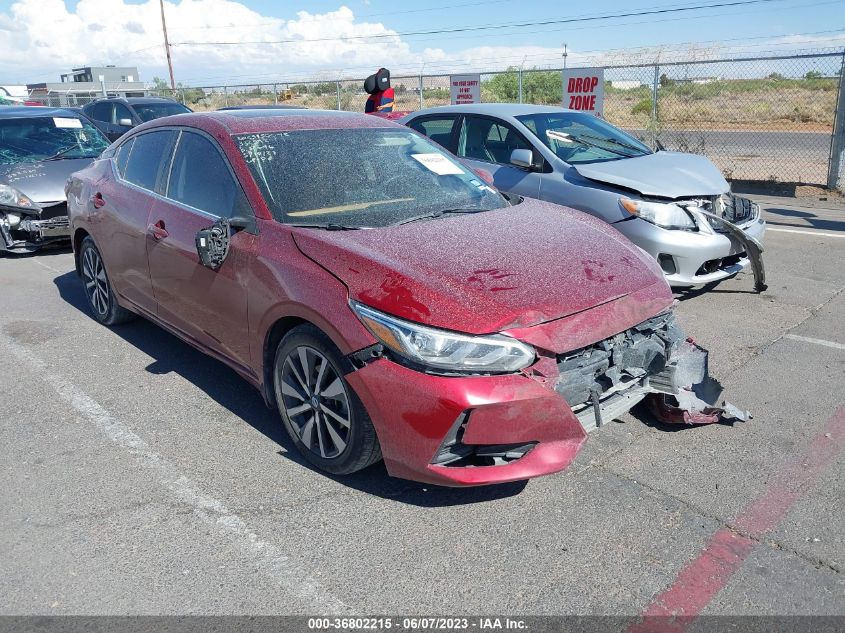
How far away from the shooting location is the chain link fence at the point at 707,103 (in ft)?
45.3

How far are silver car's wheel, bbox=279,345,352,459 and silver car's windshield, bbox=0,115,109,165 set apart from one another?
6.43 m

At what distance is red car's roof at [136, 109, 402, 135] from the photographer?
4.24 meters

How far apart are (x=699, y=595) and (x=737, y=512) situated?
0.64 m

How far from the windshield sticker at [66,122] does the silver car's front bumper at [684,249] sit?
6901 mm

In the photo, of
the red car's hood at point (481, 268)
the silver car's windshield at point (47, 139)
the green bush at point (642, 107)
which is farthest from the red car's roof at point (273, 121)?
the green bush at point (642, 107)

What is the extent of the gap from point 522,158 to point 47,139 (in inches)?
233

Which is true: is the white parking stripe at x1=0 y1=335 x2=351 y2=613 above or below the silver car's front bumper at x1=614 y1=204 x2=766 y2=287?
below

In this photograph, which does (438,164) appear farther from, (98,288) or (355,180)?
(98,288)

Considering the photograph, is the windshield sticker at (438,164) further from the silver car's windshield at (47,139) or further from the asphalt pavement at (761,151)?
the asphalt pavement at (761,151)

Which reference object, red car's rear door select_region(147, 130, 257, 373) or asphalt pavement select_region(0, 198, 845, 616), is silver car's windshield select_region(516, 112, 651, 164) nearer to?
asphalt pavement select_region(0, 198, 845, 616)

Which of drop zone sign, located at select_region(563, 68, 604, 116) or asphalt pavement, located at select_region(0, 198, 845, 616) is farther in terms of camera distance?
drop zone sign, located at select_region(563, 68, 604, 116)

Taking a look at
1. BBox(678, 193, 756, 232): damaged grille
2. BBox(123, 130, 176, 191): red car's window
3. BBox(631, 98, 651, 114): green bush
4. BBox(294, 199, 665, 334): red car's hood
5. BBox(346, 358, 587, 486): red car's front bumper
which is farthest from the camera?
BBox(631, 98, 651, 114): green bush

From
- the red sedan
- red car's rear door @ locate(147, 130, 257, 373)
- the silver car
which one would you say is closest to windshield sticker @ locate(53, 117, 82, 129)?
the silver car

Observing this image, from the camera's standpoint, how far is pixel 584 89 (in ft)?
45.3
